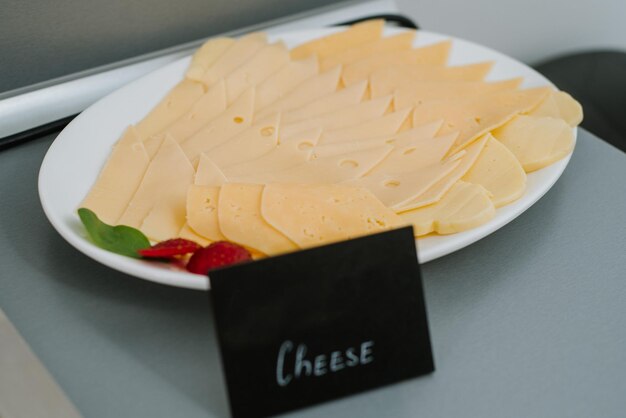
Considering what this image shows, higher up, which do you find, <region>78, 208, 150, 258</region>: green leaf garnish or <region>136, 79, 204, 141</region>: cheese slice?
<region>78, 208, 150, 258</region>: green leaf garnish

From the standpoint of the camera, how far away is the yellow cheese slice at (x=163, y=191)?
82cm

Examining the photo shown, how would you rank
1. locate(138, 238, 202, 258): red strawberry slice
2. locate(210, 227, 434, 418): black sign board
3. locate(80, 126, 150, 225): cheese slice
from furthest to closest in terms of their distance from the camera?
locate(80, 126, 150, 225): cheese slice < locate(138, 238, 202, 258): red strawberry slice < locate(210, 227, 434, 418): black sign board

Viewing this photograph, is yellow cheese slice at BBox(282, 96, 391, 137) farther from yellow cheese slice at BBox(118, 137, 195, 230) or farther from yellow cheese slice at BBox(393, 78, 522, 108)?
yellow cheese slice at BBox(118, 137, 195, 230)

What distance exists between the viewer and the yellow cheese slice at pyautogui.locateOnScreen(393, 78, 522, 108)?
1039mm

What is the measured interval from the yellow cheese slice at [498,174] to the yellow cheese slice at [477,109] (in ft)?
0.25

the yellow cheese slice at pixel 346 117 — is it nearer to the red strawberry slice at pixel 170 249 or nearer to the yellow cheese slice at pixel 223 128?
the yellow cheese slice at pixel 223 128

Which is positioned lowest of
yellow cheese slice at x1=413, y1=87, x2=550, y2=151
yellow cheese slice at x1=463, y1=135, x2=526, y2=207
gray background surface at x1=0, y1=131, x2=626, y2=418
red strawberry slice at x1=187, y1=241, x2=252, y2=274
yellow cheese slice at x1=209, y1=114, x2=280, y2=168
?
gray background surface at x1=0, y1=131, x2=626, y2=418

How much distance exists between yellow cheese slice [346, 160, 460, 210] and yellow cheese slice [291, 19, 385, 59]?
36 cm

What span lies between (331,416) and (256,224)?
208mm

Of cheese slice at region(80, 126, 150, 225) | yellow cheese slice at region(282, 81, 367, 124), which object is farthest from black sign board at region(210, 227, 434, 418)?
yellow cheese slice at region(282, 81, 367, 124)

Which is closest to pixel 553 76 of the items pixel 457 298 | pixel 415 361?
pixel 457 298

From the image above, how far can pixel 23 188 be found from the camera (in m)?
1.00

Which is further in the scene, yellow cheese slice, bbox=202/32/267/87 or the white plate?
yellow cheese slice, bbox=202/32/267/87

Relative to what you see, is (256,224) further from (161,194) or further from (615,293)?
(615,293)
